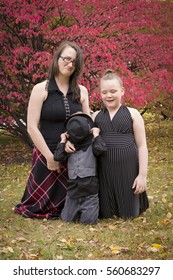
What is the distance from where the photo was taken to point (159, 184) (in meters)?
7.25

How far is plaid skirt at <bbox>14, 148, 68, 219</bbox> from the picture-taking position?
17.4 feet

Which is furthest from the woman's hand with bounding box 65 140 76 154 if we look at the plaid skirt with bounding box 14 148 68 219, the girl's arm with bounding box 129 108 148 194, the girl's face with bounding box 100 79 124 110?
the girl's arm with bounding box 129 108 148 194

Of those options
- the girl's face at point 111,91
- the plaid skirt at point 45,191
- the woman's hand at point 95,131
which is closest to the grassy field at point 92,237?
the plaid skirt at point 45,191

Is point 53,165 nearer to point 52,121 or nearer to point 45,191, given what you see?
point 45,191

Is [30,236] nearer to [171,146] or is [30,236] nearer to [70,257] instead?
[70,257]

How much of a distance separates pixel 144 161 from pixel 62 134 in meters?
0.86

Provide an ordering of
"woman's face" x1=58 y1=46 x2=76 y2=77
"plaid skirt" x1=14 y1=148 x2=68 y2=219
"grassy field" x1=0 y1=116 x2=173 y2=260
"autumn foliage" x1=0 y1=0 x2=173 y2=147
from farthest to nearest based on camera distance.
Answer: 1. "autumn foliage" x1=0 y1=0 x2=173 y2=147
2. "plaid skirt" x1=14 y1=148 x2=68 y2=219
3. "woman's face" x1=58 y1=46 x2=76 y2=77
4. "grassy field" x1=0 y1=116 x2=173 y2=260

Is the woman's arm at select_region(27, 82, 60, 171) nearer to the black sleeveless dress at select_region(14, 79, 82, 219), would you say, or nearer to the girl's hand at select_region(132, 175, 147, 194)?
the black sleeveless dress at select_region(14, 79, 82, 219)

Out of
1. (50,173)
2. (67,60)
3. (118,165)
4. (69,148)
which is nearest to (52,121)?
(69,148)

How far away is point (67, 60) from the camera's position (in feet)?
16.5

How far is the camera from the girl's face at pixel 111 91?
4961 mm

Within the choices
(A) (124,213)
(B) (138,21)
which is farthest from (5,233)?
(B) (138,21)

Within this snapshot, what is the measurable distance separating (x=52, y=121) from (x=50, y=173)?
0.54 m
